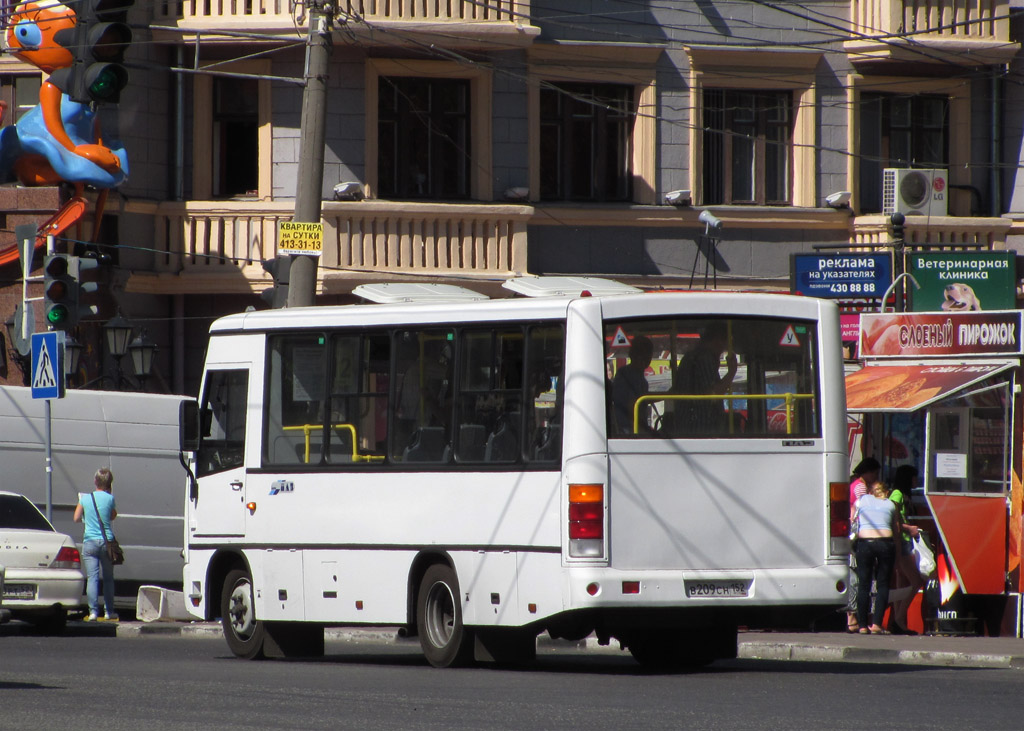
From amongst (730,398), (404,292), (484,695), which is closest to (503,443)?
(730,398)

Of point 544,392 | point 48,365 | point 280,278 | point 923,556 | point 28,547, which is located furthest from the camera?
point 48,365

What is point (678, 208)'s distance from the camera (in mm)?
27875

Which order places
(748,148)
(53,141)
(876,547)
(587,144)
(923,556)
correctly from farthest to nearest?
(748,148), (587,144), (53,141), (923,556), (876,547)

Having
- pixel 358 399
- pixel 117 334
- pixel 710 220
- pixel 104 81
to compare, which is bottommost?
pixel 117 334

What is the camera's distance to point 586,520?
12.9m

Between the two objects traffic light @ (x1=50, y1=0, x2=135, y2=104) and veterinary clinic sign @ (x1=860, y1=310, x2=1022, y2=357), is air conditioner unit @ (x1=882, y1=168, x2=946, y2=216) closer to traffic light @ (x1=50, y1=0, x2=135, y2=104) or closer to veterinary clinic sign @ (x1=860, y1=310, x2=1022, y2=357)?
veterinary clinic sign @ (x1=860, y1=310, x2=1022, y2=357)

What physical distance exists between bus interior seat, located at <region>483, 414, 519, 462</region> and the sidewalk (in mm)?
3847

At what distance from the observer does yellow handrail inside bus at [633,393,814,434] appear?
1322 cm

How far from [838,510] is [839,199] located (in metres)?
15.1

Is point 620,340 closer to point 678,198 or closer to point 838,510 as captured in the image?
point 838,510

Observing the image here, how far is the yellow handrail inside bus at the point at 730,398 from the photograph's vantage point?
13.2 meters

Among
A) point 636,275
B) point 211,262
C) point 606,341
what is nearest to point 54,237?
point 211,262

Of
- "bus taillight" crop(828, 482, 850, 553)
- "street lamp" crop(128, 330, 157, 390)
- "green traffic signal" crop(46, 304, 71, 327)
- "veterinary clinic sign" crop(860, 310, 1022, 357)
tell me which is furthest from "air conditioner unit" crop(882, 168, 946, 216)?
"bus taillight" crop(828, 482, 850, 553)

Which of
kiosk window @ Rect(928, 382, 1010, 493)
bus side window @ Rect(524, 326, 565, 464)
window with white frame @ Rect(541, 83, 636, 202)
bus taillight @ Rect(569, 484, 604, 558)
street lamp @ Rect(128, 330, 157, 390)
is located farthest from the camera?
window with white frame @ Rect(541, 83, 636, 202)
